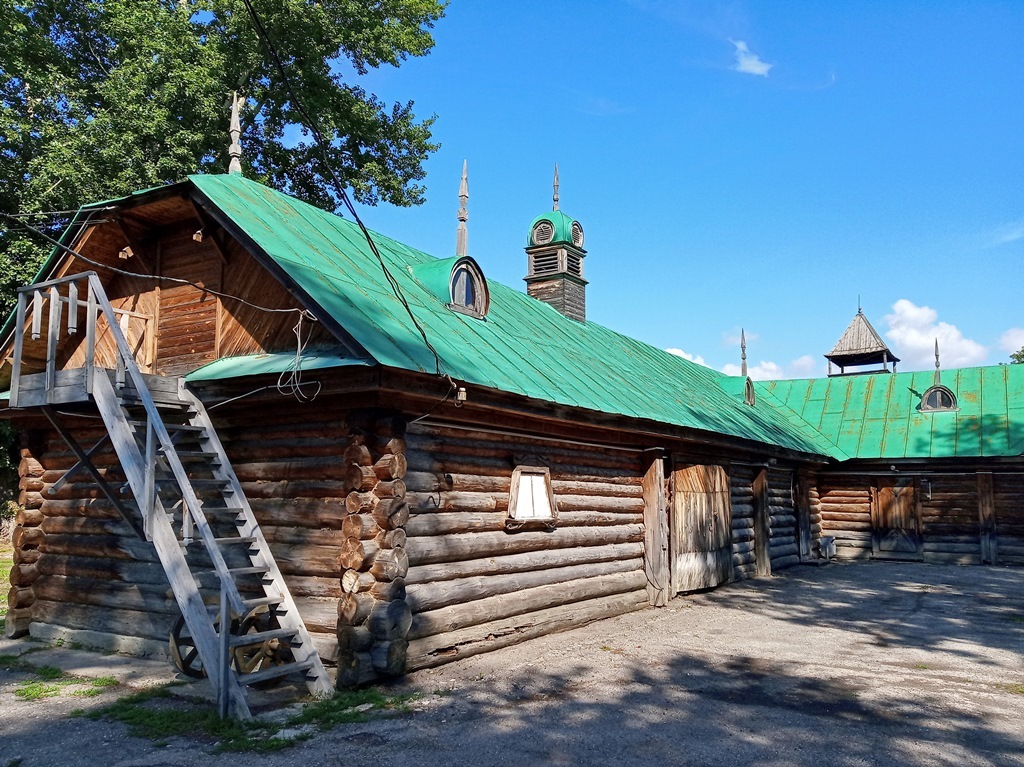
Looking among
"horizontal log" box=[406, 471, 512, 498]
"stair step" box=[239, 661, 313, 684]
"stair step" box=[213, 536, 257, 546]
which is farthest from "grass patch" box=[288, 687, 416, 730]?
"horizontal log" box=[406, 471, 512, 498]

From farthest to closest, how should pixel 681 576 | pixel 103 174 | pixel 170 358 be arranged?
pixel 103 174
pixel 681 576
pixel 170 358

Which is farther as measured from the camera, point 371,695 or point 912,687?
point 912,687

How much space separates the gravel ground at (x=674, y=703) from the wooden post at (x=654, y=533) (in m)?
1.34

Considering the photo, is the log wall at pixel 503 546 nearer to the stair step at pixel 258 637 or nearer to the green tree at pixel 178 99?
the stair step at pixel 258 637

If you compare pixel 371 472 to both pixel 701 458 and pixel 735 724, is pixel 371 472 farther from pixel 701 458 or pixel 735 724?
pixel 701 458

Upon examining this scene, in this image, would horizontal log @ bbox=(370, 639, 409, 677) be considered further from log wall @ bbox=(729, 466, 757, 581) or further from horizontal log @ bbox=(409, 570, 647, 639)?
log wall @ bbox=(729, 466, 757, 581)

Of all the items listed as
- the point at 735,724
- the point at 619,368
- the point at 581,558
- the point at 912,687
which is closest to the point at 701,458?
the point at 619,368

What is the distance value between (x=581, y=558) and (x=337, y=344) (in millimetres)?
5898

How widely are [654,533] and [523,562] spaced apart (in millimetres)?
4188

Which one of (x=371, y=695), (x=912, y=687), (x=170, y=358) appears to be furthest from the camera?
(x=170, y=358)

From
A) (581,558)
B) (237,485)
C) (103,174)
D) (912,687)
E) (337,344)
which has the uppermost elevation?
(103,174)

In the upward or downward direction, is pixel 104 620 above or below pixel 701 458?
below

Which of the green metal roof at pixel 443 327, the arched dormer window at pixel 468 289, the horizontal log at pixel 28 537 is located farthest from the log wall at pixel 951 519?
the horizontal log at pixel 28 537

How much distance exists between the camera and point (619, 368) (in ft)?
55.2
